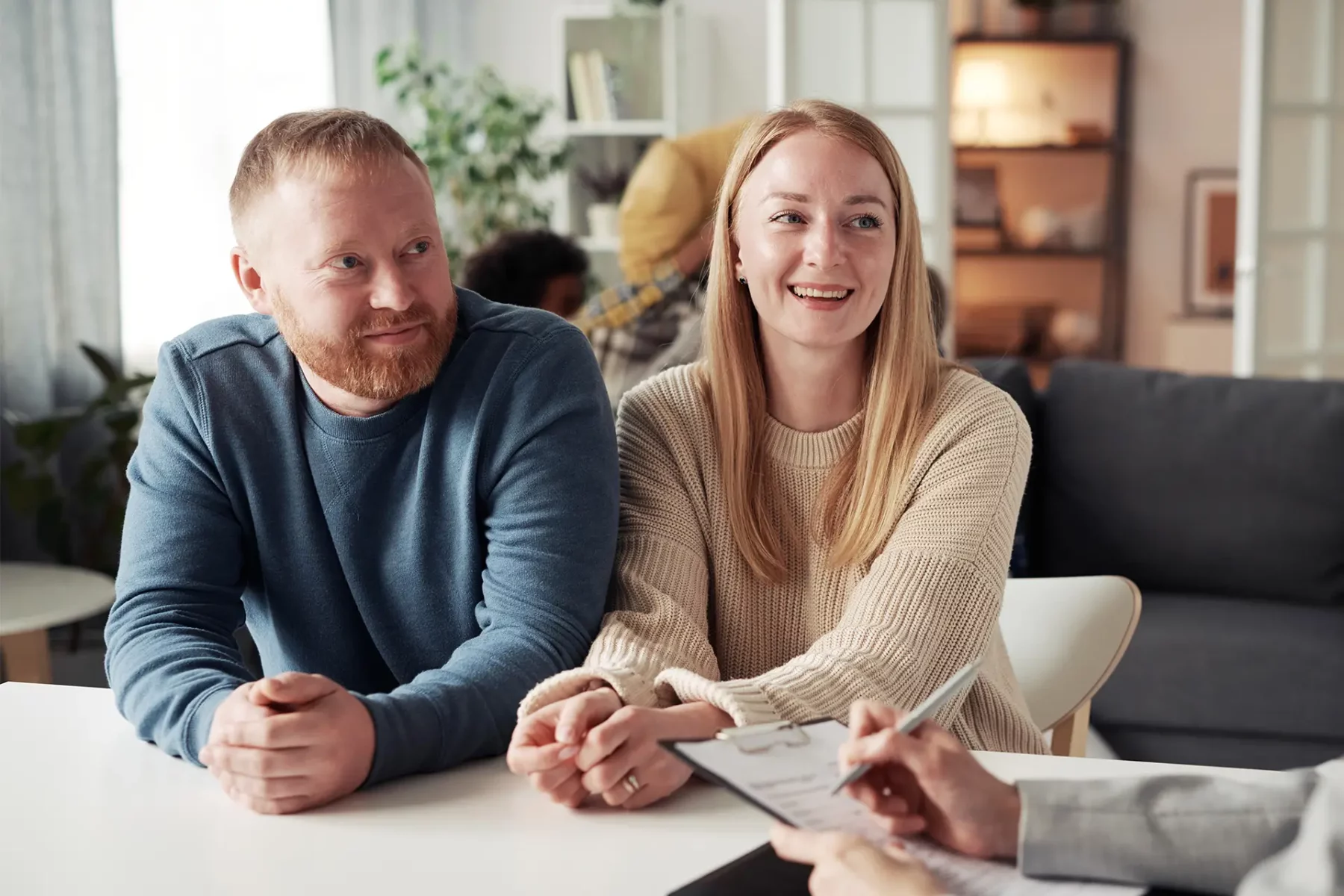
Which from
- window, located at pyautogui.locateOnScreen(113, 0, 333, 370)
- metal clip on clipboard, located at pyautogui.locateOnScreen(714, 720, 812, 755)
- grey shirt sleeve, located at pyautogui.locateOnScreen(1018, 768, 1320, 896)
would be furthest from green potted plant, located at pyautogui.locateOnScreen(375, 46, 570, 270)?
grey shirt sleeve, located at pyautogui.locateOnScreen(1018, 768, 1320, 896)

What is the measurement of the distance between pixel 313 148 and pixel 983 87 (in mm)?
5246

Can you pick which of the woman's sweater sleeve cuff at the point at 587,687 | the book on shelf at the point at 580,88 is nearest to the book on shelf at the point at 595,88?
the book on shelf at the point at 580,88

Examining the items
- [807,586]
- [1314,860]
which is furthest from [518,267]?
[1314,860]

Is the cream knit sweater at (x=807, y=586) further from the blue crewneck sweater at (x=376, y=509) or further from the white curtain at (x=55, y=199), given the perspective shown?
the white curtain at (x=55, y=199)

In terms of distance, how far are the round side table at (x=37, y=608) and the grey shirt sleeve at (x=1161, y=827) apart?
222 cm

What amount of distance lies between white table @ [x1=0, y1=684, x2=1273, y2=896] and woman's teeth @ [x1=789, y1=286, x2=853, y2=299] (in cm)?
51

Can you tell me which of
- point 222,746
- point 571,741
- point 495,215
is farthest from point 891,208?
point 495,215

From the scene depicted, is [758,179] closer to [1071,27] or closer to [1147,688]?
[1147,688]

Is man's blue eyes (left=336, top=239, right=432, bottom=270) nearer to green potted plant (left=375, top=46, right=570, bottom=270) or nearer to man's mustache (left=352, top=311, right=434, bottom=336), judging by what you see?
man's mustache (left=352, top=311, right=434, bottom=336)

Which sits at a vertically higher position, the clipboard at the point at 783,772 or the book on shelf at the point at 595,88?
the book on shelf at the point at 595,88

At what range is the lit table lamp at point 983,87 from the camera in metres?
5.98

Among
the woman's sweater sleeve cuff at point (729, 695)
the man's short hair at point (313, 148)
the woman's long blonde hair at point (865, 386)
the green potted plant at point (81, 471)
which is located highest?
the man's short hair at point (313, 148)

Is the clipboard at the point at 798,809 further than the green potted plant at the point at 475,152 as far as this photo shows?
No

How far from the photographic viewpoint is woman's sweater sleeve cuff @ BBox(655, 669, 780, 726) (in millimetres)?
1065
